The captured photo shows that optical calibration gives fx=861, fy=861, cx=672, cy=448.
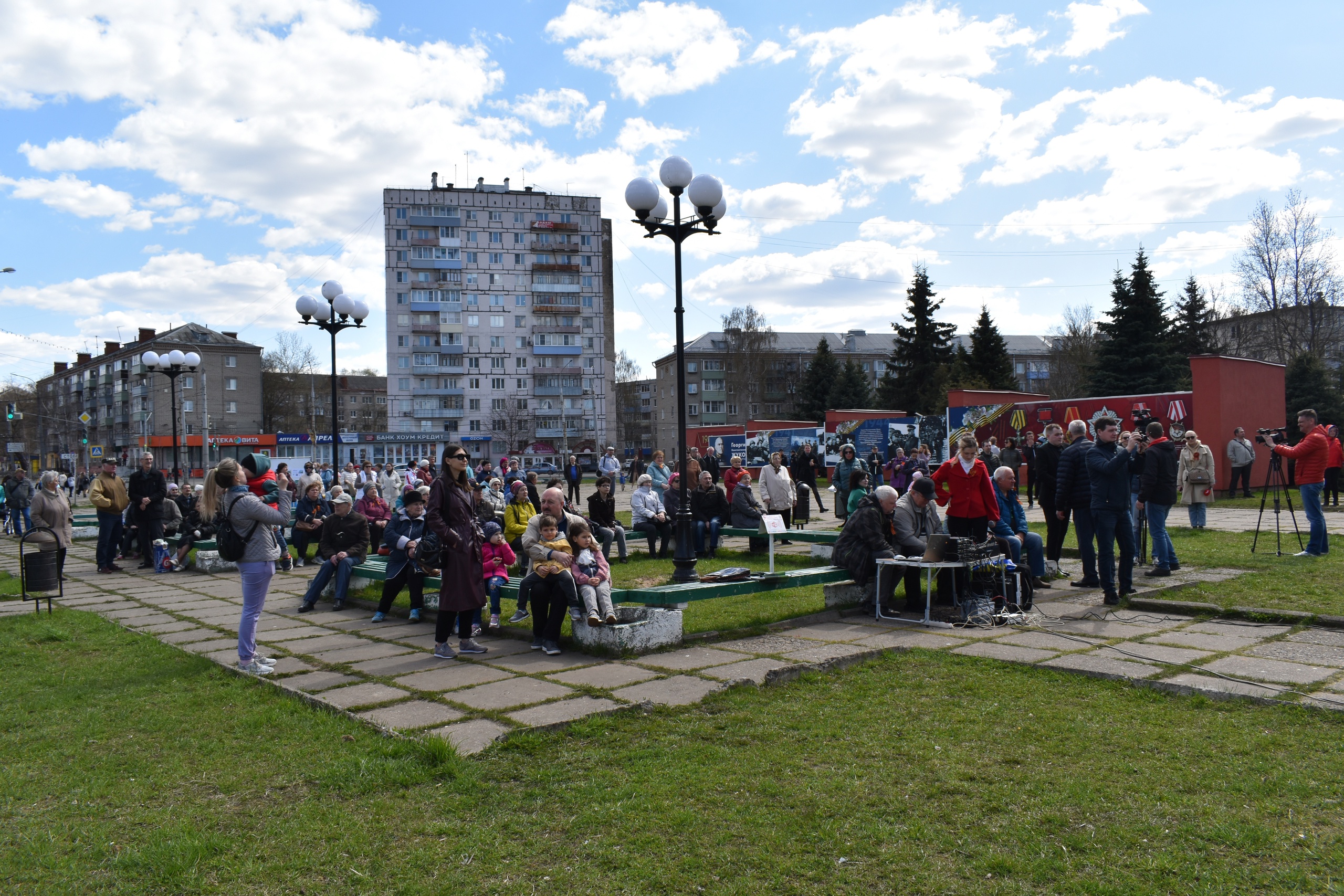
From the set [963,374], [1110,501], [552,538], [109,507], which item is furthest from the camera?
[963,374]

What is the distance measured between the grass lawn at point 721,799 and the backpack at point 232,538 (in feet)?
4.37

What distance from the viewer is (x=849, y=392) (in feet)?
192

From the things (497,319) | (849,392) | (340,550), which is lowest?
(340,550)

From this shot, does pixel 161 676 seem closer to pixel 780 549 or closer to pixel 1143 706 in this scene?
A: pixel 1143 706

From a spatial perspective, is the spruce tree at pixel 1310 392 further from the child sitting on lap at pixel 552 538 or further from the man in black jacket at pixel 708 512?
the child sitting on lap at pixel 552 538

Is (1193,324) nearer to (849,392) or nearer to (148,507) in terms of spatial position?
(849,392)

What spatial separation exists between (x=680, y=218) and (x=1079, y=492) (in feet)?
17.2

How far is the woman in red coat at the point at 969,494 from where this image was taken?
8492mm

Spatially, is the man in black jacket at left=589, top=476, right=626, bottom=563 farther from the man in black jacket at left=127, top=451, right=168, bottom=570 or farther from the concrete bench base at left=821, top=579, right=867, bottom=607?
the man in black jacket at left=127, top=451, right=168, bottom=570

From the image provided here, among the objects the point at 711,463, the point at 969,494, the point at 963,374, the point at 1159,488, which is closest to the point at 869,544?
the point at 969,494

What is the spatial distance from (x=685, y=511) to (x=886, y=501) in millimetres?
2212

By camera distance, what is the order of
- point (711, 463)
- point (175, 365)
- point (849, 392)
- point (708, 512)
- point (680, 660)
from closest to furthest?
point (680, 660) → point (708, 512) → point (175, 365) → point (711, 463) → point (849, 392)

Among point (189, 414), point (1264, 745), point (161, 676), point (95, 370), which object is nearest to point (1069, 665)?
point (1264, 745)

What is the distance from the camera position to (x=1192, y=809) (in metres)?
3.42
